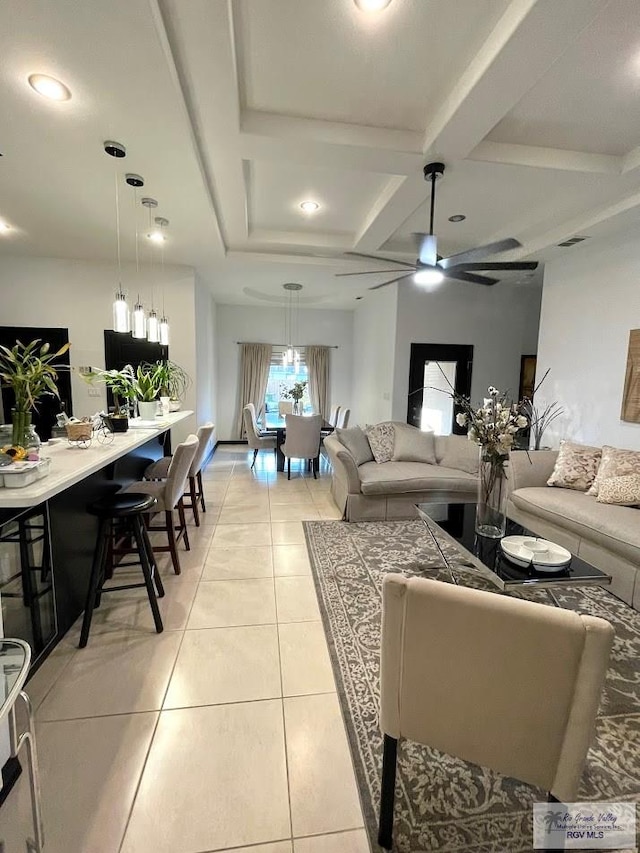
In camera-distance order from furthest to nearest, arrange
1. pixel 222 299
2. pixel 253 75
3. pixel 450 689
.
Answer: pixel 222 299 < pixel 253 75 < pixel 450 689

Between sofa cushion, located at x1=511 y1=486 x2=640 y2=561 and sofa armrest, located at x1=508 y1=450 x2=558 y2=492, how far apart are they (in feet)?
0.44

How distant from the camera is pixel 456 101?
2211mm

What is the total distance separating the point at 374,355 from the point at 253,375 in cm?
262

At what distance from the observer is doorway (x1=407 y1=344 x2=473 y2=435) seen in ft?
20.5

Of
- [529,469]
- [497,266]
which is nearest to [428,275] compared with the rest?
[497,266]

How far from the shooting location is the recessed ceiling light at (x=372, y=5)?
1695 millimetres

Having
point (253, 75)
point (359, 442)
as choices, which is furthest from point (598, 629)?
point (359, 442)

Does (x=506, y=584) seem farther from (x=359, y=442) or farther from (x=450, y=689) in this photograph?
(x=359, y=442)

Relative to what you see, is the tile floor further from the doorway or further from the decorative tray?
the doorway

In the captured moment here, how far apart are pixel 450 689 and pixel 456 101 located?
2.86m

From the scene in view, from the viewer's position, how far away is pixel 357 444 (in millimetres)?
4523

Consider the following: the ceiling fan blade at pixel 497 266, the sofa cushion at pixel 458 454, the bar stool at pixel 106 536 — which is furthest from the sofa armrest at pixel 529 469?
the bar stool at pixel 106 536

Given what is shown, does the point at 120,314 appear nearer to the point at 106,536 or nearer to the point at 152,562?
the point at 106,536

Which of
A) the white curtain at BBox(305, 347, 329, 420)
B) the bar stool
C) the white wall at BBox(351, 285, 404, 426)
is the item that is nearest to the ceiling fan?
the white wall at BBox(351, 285, 404, 426)
